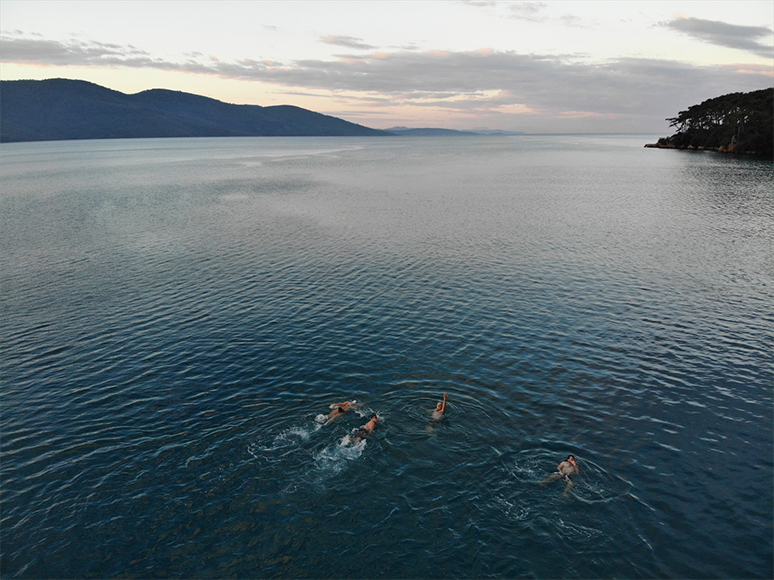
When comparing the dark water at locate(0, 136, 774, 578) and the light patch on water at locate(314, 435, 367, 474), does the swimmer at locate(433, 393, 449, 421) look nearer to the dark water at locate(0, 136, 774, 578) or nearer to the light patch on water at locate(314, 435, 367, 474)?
the dark water at locate(0, 136, 774, 578)

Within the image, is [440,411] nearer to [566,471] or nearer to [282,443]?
[566,471]

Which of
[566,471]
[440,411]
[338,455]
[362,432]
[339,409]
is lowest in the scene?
[338,455]

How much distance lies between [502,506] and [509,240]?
5775 centimetres

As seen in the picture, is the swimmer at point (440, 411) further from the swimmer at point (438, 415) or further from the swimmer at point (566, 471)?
the swimmer at point (566, 471)

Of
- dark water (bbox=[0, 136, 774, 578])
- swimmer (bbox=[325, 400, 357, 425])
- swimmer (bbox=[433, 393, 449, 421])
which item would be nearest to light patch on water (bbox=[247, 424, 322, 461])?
dark water (bbox=[0, 136, 774, 578])

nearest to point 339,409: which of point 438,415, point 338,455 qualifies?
point 338,455

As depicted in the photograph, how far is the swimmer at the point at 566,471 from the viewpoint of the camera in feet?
77.8

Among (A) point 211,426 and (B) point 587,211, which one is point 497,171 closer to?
(B) point 587,211

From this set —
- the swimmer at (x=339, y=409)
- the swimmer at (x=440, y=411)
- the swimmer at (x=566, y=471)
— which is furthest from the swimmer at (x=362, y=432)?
the swimmer at (x=566, y=471)

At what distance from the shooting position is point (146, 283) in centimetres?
5438

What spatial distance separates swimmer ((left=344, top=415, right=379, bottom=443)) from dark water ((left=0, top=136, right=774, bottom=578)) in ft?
1.56

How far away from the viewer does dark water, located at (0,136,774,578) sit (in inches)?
803

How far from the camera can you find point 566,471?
944 inches

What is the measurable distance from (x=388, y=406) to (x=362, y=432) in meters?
3.61
